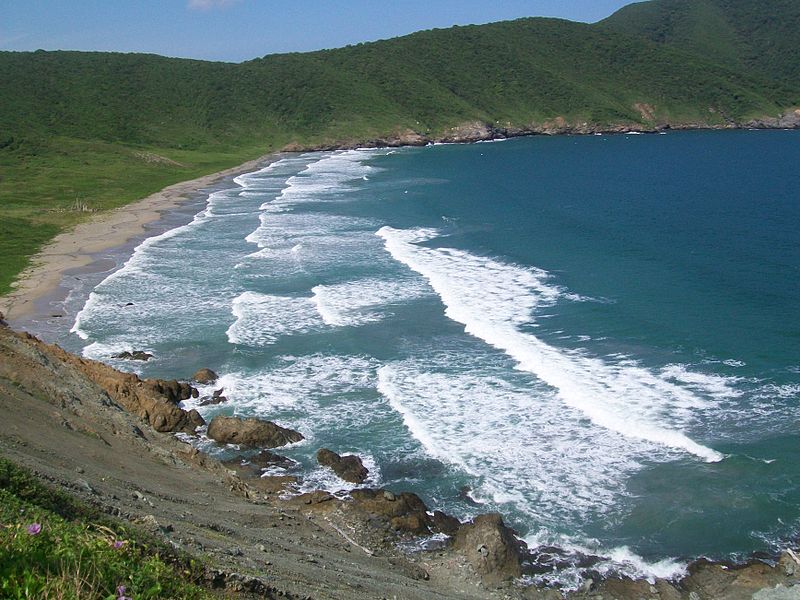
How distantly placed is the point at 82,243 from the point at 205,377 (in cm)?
3120

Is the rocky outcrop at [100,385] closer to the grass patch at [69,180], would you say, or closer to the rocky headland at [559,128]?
the grass patch at [69,180]

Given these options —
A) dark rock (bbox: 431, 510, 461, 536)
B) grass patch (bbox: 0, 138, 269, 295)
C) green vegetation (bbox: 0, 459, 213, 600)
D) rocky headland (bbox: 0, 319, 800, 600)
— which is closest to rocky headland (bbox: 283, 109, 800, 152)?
grass patch (bbox: 0, 138, 269, 295)

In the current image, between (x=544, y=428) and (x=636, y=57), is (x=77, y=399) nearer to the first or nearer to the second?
(x=544, y=428)

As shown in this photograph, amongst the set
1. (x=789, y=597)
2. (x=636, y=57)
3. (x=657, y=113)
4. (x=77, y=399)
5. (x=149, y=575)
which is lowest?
(x=789, y=597)

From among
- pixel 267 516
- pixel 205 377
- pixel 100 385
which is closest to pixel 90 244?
pixel 205 377

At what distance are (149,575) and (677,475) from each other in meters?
16.9

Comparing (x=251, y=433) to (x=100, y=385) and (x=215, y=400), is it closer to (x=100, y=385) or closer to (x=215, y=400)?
(x=215, y=400)

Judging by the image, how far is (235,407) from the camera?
26.3 m

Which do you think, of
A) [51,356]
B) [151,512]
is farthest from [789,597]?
[51,356]

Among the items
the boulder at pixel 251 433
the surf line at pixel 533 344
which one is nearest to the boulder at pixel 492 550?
the surf line at pixel 533 344

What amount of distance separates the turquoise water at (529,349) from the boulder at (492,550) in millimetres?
844

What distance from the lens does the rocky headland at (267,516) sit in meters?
13.7

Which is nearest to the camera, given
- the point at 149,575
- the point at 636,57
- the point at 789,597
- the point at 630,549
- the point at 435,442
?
the point at 149,575

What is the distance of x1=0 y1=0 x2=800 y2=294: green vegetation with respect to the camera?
10669 centimetres
